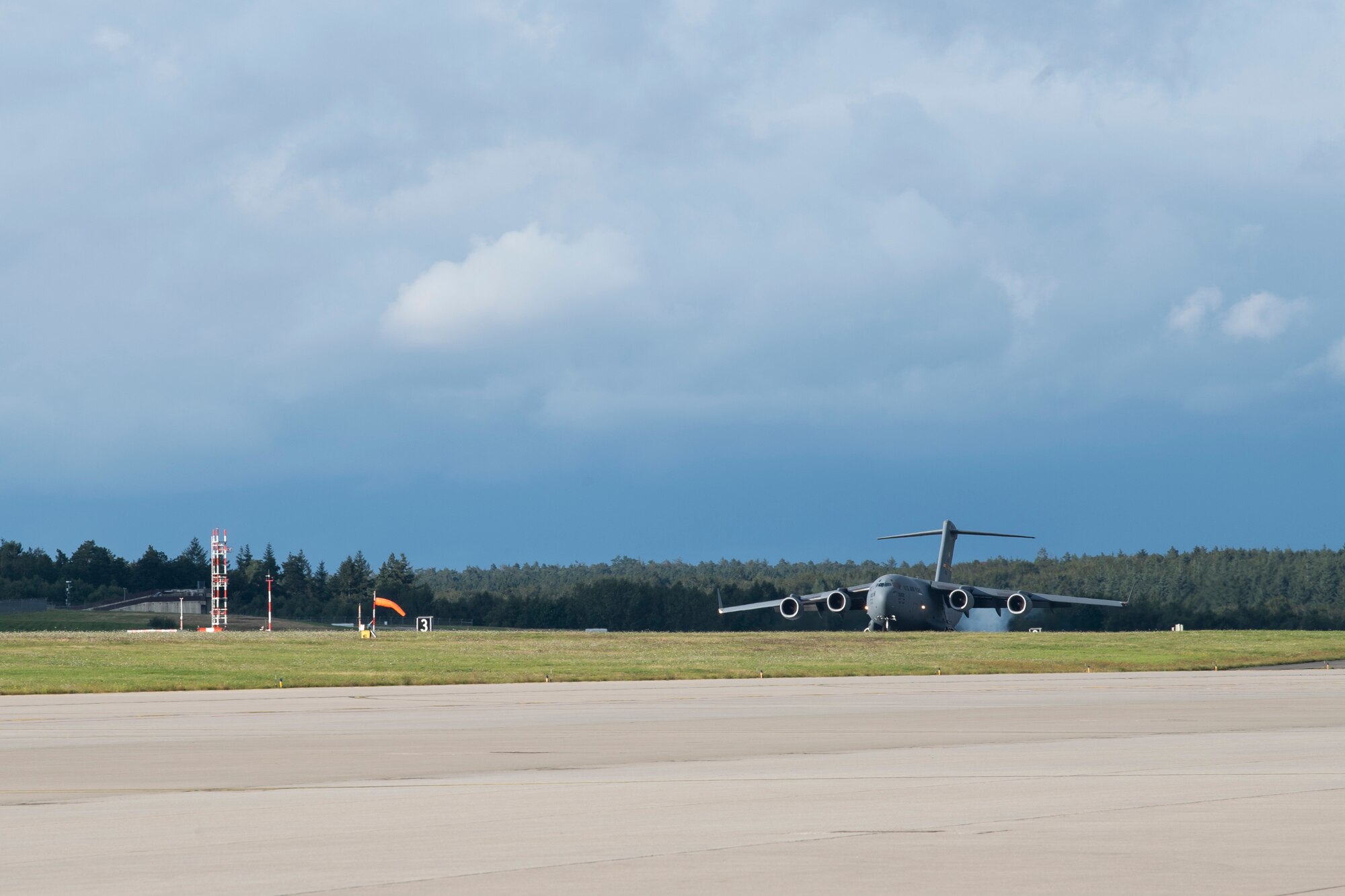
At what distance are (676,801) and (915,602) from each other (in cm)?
7385

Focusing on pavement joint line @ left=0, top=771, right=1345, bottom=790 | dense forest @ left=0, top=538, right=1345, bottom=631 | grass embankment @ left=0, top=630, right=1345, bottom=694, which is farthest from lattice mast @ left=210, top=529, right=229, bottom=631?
pavement joint line @ left=0, top=771, right=1345, bottom=790

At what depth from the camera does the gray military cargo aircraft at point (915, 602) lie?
85625 millimetres

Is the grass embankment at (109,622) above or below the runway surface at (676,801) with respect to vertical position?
below

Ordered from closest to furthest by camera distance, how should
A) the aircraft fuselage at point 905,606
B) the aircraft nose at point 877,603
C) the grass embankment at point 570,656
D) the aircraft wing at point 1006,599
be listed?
the grass embankment at point 570,656 → the aircraft nose at point 877,603 → the aircraft fuselage at point 905,606 → the aircraft wing at point 1006,599

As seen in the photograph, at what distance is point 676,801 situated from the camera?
1410cm

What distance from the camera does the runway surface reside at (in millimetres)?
9695

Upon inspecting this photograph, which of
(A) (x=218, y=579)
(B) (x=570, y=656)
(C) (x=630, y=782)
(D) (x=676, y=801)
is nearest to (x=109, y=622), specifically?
(A) (x=218, y=579)

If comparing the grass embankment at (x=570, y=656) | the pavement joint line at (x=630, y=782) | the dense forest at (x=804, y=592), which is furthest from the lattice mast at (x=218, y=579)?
the pavement joint line at (x=630, y=782)

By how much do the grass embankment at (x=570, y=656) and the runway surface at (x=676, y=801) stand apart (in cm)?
1481

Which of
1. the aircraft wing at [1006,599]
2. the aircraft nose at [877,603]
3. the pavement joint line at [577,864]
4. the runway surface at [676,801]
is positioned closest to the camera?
the pavement joint line at [577,864]

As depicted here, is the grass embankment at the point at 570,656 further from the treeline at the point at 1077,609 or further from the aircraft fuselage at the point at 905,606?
the treeline at the point at 1077,609

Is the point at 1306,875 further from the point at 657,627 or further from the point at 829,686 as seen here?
the point at 657,627

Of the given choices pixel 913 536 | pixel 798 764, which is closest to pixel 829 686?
pixel 798 764

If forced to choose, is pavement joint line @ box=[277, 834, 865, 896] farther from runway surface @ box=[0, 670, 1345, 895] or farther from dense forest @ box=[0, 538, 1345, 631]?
dense forest @ box=[0, 538, 1345, 631]
